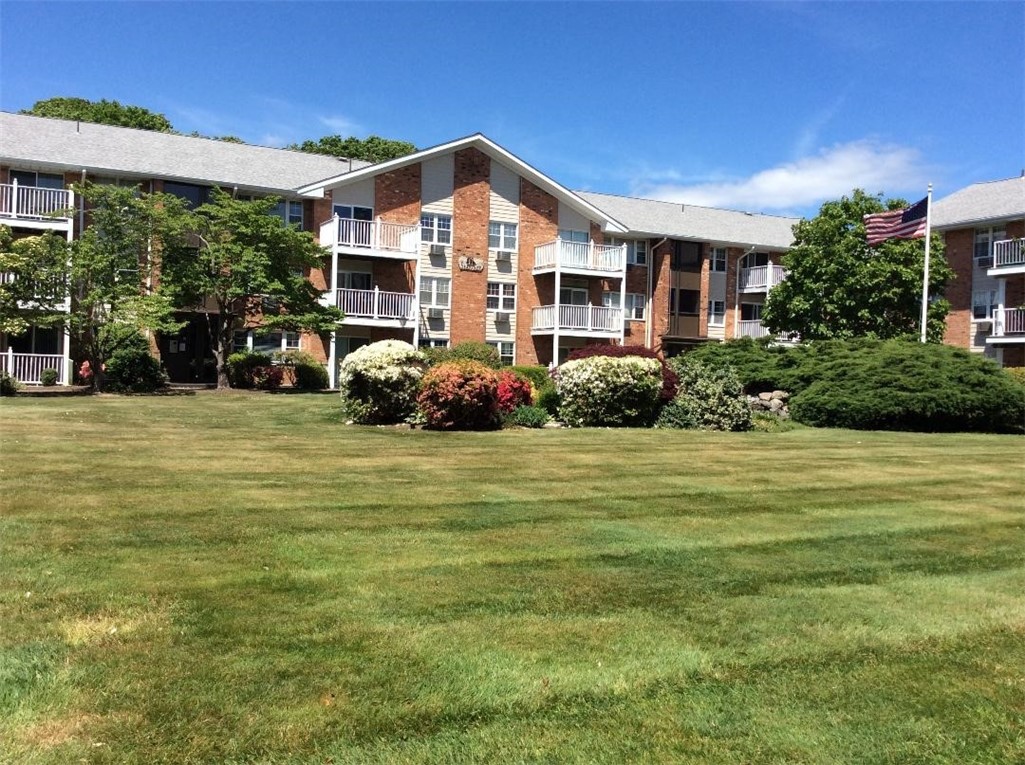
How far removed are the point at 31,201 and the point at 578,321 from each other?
20.9m

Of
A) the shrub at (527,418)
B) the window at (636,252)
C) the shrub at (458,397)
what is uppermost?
the window at (636,252)

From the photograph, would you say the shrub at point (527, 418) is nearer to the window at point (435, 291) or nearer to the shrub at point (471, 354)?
the shrub at point (471, 354)

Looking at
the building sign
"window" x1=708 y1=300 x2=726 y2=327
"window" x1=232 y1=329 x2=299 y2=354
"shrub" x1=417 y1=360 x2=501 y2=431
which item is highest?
the building sign

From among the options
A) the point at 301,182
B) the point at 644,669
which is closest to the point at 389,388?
the point at 644,669

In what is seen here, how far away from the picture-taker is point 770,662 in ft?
15.4

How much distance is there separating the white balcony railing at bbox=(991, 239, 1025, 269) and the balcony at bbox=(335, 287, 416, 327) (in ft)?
82.2

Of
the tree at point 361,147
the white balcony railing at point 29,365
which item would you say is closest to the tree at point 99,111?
the tree at point 361,147

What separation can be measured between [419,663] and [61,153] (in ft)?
105

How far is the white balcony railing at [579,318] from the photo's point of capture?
37.3m

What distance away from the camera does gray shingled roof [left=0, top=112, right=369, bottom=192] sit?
30.5 m

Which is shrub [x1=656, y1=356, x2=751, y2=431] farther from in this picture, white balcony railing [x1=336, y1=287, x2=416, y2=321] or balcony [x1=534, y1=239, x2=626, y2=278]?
balcony [x1=534, y1=239, x2=626, y2=278]

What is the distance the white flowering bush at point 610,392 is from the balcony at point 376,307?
621 inches

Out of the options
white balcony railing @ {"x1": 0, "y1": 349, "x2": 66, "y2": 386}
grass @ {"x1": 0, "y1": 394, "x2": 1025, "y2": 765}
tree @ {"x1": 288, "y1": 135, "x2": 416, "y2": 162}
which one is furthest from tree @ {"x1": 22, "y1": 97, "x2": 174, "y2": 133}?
grass @ {"x1": 0, "y1": 394, "x2": 1025, "y2": 765}

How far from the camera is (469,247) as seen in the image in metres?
36.7
